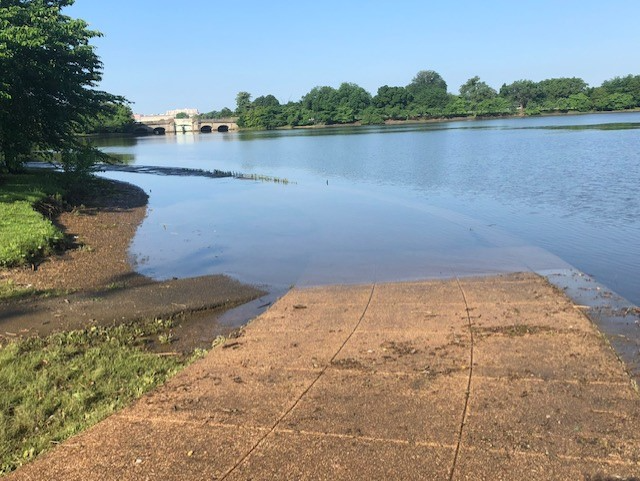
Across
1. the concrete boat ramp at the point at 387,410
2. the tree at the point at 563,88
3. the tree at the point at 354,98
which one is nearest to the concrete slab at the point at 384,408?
the concrete boat ramp at the point at 387,410

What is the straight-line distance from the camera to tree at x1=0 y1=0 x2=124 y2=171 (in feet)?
65.2

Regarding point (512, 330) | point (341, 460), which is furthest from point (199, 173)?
point (341, 460)

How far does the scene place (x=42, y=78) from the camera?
2361 centimetres

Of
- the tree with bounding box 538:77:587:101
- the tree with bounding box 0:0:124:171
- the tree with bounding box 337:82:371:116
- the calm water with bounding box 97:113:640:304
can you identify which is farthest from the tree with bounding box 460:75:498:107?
the tree with bounding box 0:0:124:171

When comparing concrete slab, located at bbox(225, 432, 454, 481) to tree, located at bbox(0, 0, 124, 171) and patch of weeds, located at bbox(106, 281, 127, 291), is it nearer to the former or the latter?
patch of weeds, located at bbox(106, 281, 127, 291)

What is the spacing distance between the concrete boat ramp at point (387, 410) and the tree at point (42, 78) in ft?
52.8

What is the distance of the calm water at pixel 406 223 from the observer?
13727mm

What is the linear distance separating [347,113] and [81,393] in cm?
16424

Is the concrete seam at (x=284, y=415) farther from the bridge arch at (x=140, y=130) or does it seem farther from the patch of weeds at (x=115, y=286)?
the bridge arch at (x=140, y=130)

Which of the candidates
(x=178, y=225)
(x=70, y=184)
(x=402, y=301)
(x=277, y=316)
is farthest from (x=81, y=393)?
(x=70, y=184)

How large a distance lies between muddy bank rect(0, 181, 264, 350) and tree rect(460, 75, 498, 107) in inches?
6305

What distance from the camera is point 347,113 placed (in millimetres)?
164625

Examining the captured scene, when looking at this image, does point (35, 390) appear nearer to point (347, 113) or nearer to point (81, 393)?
point (81, 393)

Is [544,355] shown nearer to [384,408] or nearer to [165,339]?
[384,408]
